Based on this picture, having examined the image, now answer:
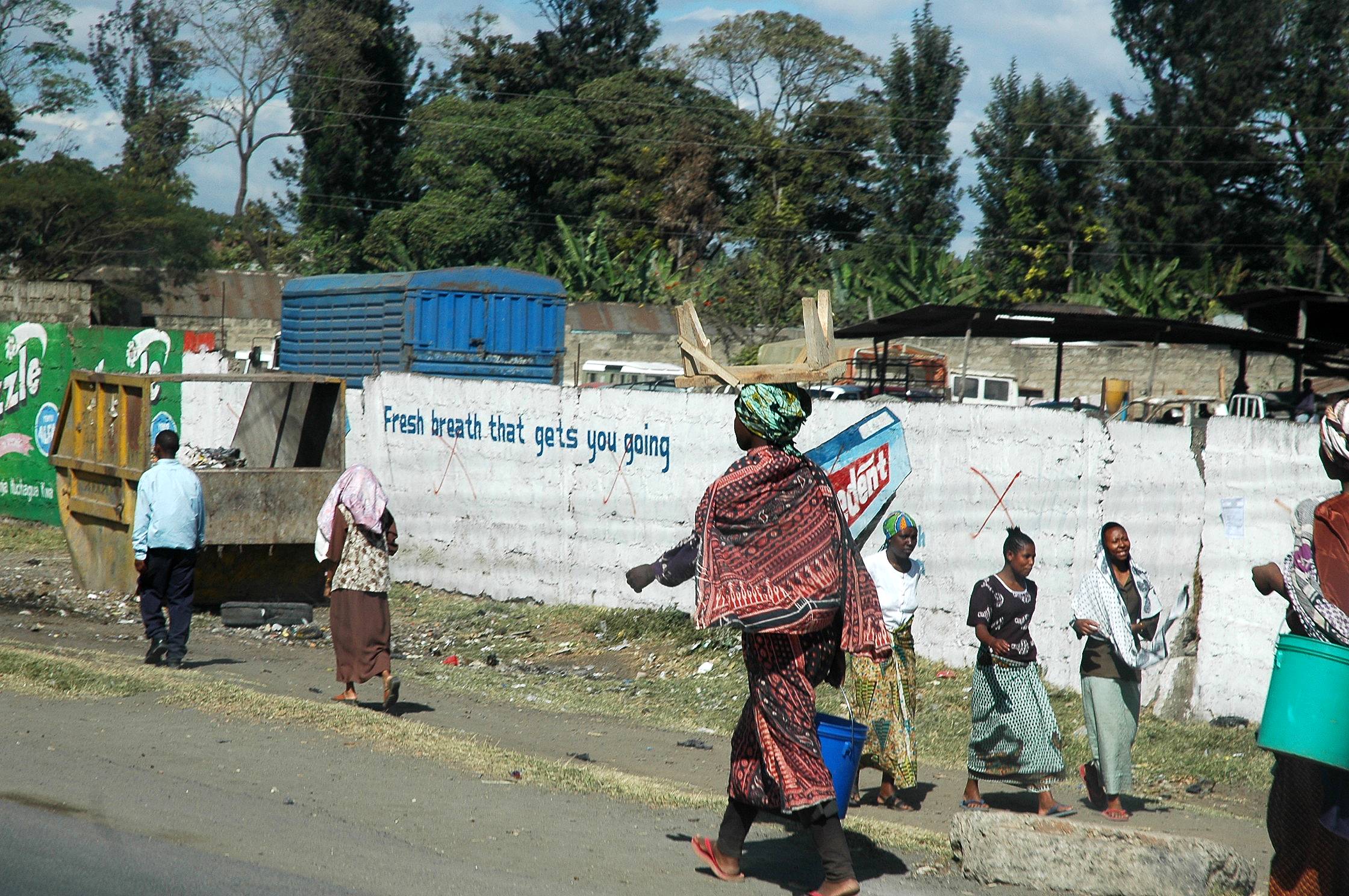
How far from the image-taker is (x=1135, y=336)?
16.0 m

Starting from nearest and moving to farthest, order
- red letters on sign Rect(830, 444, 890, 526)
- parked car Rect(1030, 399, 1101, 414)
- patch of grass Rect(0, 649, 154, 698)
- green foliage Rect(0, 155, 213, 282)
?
patch of grass Rect(0, 649, 154, 698) → red letters on sign Rect(830, 444, 890, 526) → parked car Rect(1030, 399, 1101, 414) → green foliage Rect(0, 155, 213, 282)

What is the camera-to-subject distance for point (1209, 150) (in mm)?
43094

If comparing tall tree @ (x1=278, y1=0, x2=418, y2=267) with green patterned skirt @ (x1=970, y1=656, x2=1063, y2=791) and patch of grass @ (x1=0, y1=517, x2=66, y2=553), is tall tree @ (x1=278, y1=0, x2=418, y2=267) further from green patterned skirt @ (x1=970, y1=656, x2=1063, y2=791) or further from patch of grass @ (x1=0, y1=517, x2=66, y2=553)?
green patterned skirt @ (x1=970, y1=656, x2=1063, y2=791)

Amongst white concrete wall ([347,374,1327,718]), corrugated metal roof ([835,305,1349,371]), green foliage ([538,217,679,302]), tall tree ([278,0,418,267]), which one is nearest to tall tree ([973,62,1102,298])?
green foliage ([538,217,679,302])

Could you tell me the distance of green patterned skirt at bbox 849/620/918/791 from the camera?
6582mm

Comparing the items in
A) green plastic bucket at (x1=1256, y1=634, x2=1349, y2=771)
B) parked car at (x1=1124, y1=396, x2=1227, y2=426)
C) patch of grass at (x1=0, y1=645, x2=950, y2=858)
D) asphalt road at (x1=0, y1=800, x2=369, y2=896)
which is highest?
parked car at (x1=1124, y1=396, x2=1227, y2=426)

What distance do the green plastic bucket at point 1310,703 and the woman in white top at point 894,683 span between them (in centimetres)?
248

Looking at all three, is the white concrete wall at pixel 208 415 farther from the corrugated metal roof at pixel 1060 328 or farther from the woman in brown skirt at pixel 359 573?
the woman in brown skirt at pixel 359 573

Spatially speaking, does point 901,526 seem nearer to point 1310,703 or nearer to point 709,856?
point 709,856

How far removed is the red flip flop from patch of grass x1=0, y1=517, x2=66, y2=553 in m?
11.5

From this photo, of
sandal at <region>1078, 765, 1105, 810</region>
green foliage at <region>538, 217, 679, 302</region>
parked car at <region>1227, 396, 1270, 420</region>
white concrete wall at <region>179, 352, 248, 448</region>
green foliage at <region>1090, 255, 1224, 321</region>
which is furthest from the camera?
green foliage at <region>538, 217, 679, 302</region>

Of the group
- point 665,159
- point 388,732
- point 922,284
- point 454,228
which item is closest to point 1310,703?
point 388,732

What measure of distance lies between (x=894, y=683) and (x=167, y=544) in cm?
498

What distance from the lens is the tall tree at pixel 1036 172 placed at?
142 feet
